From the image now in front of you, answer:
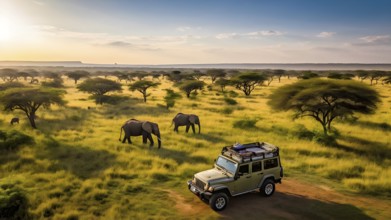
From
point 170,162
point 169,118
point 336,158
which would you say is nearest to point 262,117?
point 169,118

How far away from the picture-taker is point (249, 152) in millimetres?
12695

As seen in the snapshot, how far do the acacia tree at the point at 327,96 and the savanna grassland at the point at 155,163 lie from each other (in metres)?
2.71

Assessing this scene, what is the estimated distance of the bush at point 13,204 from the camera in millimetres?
11273

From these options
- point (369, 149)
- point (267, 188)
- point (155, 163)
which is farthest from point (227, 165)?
point (369, 149)

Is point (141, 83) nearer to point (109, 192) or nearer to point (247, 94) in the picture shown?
point (247, 94)

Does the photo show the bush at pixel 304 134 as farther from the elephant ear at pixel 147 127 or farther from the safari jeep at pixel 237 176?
the elephant ear at pixel 147 127

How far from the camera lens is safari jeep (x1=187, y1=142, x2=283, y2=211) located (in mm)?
11734

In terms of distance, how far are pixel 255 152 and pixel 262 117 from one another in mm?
21798

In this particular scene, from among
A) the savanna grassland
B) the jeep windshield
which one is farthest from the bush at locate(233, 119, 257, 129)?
the jeep windshield

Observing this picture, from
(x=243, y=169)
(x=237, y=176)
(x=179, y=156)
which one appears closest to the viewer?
(x=237, y=176)

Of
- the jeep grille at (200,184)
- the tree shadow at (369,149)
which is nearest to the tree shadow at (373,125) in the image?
the tree shadow at (369,149)

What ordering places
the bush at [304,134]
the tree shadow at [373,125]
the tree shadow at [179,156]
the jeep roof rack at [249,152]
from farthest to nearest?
the tree shadow at [373,125] → the bush at [304,134] → the tree shadow at [179,156] → the jeep roof rack at [249,152]

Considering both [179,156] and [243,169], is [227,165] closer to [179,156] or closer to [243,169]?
[243,169]

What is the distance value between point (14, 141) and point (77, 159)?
518cm
